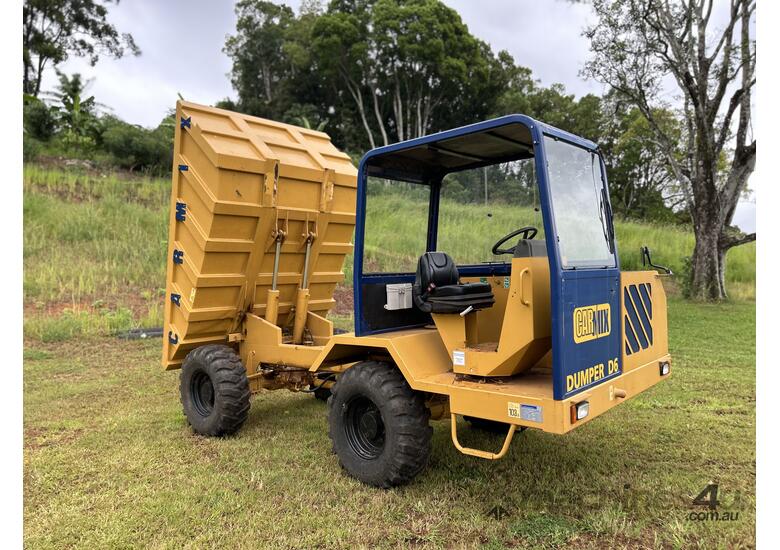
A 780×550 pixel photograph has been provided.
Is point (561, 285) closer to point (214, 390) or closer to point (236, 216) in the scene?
point (236, 216)

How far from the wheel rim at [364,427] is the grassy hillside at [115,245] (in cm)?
111

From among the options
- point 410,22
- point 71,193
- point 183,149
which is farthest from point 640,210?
point 183,149

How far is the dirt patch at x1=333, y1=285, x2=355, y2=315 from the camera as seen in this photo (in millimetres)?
12336

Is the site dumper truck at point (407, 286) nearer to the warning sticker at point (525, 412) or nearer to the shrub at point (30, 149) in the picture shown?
the warning sticker at point (525, 412)

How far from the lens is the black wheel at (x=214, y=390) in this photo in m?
5.12

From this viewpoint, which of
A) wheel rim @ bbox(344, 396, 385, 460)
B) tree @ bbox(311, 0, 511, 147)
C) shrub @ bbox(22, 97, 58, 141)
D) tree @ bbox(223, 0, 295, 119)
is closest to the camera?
wheel rim @ bbox(344, 396, 385, 460)

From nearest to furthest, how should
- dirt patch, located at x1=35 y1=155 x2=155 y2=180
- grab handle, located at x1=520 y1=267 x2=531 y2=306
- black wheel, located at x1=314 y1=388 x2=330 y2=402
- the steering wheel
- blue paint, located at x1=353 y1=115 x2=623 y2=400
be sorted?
blue paint, located at x1=353 y1=115 x2=623 y2=400, grab handle, located at x1=520 y1=267 x2=531 y2=306, the steering wheel, black wheel, located at x1=314 y1=388 x2=330 y2=402, dirt patch, located at x1=35 y1=155 x2=155 y2=180

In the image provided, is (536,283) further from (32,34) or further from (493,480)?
(32,34)

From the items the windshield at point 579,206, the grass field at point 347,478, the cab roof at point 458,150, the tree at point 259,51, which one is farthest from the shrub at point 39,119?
the windshield at point 579,206

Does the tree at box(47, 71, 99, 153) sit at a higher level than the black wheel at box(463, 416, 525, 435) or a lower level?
higher

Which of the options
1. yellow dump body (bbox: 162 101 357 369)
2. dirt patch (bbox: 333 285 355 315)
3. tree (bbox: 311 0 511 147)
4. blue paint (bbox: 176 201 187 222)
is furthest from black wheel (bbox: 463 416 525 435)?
tree (bbox: 311 0 511 147)

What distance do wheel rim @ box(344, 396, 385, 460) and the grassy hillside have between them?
111 centimetres

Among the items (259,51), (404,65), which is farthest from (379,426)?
(259,51)

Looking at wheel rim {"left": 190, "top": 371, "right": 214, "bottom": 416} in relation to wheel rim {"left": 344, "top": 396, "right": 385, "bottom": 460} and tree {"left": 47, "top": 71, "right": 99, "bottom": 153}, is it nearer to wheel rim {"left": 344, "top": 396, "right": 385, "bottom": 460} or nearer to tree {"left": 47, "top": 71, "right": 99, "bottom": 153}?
wheel rim {"left": 344, "top": 396, "right": 385, "bottom": 460}
